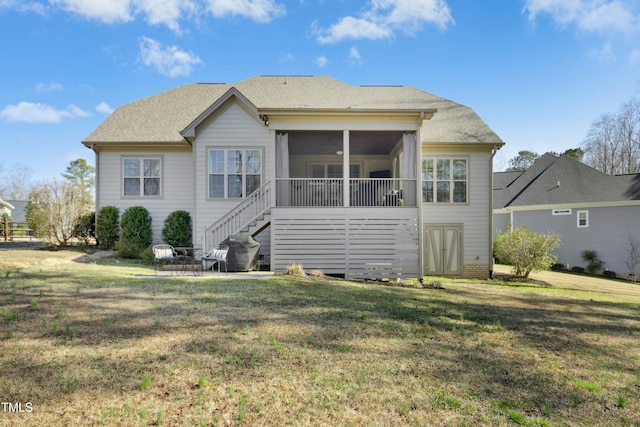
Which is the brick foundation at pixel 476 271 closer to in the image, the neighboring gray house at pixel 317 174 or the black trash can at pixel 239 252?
the neighboring gray house at pixel 317 174

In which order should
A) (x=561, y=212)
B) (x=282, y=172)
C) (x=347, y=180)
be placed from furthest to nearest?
(x=561, y=212), (x=282, y=172), (x=347, y=180)

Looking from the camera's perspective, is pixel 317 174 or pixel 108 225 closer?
pixel 108 225

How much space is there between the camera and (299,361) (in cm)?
372

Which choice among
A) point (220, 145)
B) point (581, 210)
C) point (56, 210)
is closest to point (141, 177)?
point (56, 210)

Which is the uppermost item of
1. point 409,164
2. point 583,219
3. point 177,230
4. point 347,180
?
point 409,164

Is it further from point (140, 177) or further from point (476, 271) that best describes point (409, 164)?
point (140, 177)

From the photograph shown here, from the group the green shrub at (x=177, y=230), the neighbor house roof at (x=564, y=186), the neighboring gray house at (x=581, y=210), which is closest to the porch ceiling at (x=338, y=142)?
the green shrub at (x=177, y=230)

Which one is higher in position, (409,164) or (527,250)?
(409,164)

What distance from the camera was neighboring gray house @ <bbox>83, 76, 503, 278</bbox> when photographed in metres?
10.3

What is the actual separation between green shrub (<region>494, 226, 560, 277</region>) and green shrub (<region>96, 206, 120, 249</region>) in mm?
14984

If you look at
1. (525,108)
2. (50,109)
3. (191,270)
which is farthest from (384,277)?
(50,109)

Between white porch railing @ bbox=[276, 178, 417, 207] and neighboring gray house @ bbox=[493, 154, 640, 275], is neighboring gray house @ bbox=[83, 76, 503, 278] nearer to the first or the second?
white porch railing @ bbox=[276, 178, 417, 207]

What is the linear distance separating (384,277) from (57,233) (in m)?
12.1

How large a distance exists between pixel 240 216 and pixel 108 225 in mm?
5381
